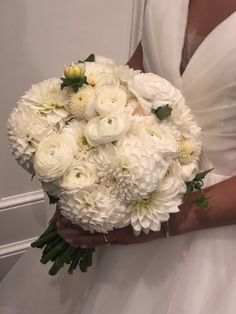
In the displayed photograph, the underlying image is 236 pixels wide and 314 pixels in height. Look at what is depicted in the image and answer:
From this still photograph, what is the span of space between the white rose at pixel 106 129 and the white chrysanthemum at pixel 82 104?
3cm

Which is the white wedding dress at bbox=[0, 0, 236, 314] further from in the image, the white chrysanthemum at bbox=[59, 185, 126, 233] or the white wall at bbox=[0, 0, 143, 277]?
the white wall at bbox=[0, 0, 143, 277]

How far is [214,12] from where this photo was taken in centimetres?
92

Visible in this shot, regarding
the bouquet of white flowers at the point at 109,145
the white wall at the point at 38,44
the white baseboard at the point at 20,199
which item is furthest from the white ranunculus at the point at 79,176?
the white baseboard at the point at 20,199

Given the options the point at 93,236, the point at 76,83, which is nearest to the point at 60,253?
the point at 93,236

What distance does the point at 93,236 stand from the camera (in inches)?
33.2

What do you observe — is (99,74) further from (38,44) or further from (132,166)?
(38,44)

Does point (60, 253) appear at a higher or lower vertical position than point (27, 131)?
lower

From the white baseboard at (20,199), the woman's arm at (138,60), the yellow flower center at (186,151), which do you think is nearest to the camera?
the yellow flower center at (186,151)

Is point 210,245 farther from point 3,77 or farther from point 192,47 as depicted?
point 3,77

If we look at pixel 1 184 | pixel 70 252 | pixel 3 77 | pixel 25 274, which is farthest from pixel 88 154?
pixel 1 184

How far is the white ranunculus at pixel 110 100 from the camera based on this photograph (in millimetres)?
731

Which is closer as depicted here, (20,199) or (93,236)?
(93,236)

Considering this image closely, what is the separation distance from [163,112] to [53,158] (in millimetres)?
189

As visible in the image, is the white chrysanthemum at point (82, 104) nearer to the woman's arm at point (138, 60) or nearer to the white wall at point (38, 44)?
the woman's arm at point (138, 60)
